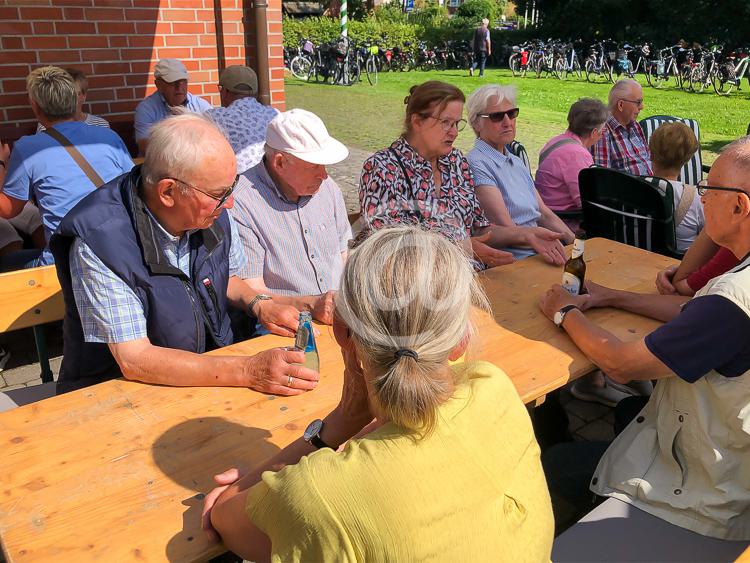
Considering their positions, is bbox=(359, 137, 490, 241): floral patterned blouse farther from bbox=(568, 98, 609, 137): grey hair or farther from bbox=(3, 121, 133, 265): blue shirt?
bbox=(568, 98, 609, 137): grey hair

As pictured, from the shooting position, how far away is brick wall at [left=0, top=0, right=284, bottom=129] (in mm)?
4535

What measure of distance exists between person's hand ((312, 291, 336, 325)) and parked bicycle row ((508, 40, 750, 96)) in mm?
20539

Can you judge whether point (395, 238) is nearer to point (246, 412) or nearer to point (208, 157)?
point (246, 412)

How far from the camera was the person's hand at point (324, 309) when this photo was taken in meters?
2.48

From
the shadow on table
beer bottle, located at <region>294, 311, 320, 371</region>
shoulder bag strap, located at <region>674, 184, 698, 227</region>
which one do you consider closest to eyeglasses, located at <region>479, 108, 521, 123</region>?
shoulder bag strap, located at <region>674, 184, 698, 227</region>

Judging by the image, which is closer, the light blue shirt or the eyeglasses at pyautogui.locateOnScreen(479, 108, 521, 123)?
the light blue shirt

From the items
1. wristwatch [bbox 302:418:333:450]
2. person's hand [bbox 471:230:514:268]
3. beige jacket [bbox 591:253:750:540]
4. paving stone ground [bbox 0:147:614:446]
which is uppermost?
wristwatch [bbox 302:418:333:450]

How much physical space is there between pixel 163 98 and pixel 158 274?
3236mm

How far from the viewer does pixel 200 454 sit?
5.64 ft

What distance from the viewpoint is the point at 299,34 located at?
26844 mm

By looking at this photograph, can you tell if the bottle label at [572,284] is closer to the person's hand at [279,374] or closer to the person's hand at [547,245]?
the person's hand at [547,245]

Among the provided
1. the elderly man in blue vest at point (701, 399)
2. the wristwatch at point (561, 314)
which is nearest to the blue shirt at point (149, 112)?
the wristwatch at point (561, 314)

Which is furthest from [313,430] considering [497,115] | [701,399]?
[497,115]

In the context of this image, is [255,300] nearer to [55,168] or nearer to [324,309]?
[324,309]
